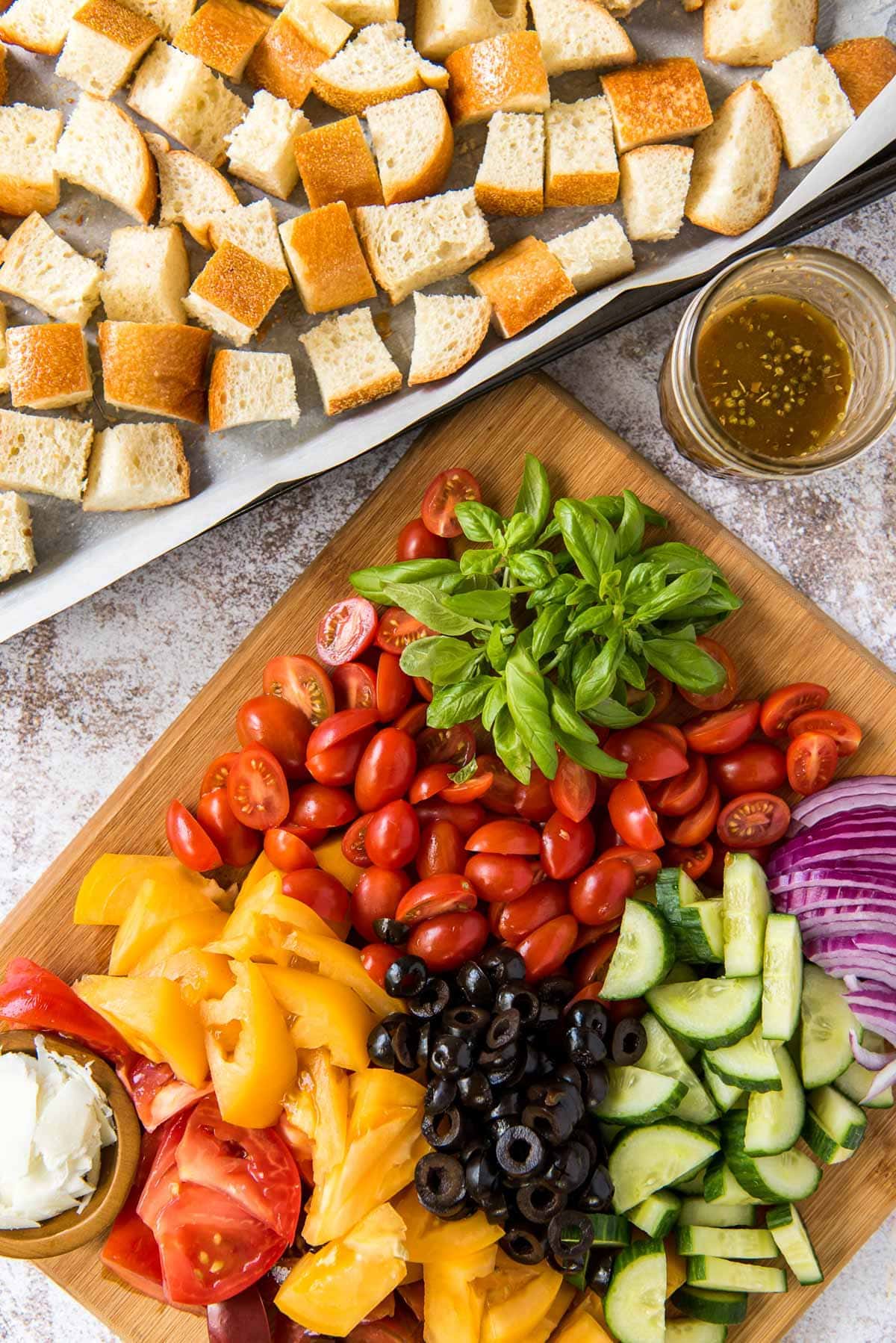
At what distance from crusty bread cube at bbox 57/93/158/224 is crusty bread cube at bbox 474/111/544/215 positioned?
675mm

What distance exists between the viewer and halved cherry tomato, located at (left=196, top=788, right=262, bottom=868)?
7.27ft

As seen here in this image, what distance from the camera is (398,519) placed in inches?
91.0

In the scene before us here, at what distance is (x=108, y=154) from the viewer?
2.20m

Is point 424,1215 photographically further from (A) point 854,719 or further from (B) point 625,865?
(A) point 854,719

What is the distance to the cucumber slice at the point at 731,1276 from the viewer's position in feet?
6.88

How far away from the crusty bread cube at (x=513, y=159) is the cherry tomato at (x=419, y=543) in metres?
0.68

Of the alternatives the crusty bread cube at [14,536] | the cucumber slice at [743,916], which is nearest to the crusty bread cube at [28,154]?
the crusty bread cube at [14,536]

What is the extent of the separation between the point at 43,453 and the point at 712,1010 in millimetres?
1705

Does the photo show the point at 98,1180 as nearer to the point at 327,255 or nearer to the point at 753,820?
the point at 753,820

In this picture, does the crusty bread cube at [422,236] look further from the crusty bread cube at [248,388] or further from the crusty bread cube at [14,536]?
the crusty bread cube at [14,536]

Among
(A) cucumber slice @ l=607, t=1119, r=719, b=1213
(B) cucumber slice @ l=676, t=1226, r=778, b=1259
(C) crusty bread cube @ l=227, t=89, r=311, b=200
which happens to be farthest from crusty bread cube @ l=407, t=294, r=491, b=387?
(B) cucumber slice @ l=676, t=1226, r=778, b=1259

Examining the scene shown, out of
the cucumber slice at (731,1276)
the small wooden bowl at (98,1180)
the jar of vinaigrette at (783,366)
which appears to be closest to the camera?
the small wooden bowl at (98,1180)

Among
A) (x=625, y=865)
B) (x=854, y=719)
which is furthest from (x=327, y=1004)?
(x=854, y=719)

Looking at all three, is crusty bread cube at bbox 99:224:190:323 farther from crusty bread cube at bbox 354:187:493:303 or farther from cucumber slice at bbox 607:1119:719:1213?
cucumber slice at bbox 607:1119:719:1213
